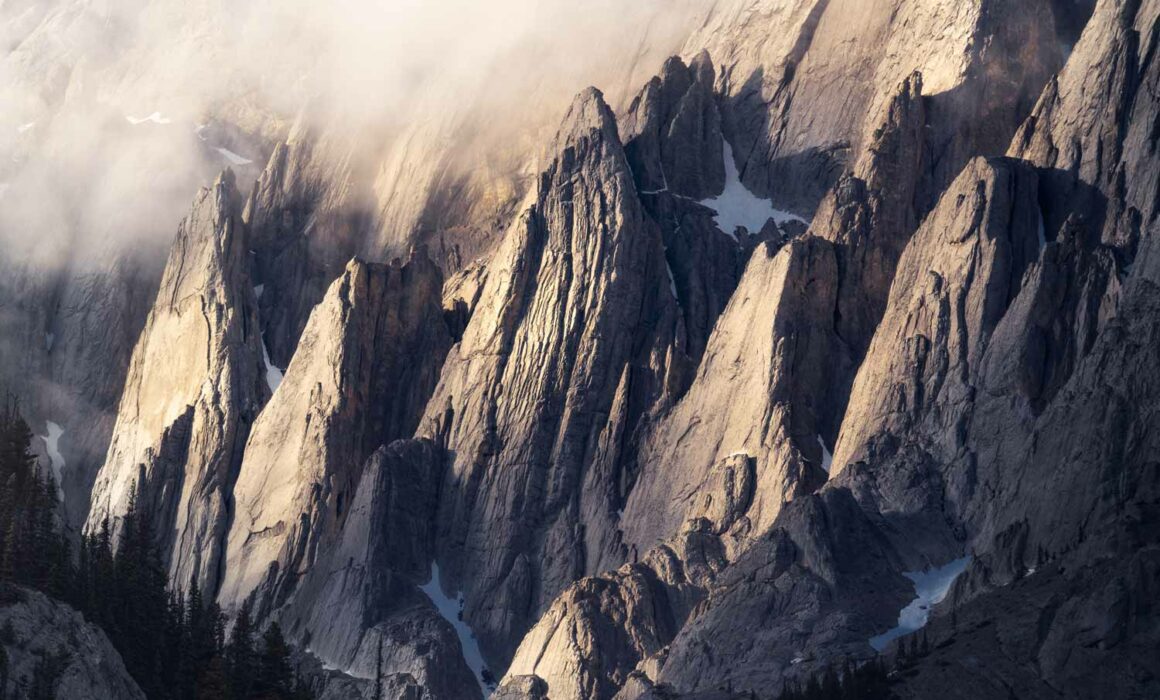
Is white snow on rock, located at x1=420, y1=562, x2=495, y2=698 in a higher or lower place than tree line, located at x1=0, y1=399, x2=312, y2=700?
higher

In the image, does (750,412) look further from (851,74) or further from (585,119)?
(851,74)

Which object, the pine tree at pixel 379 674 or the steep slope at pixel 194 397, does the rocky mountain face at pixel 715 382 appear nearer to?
the steep slope at pixel 194 397

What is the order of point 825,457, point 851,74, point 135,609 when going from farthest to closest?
1. point 851,74
2. point 825,457
3. point 135,609

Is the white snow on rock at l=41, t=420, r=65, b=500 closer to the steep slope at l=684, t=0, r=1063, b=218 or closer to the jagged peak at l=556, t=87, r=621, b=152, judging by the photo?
the jagged peak at l=556, t=87, r=621, b=152

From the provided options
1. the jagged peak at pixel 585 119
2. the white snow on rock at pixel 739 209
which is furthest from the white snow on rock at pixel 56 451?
the white snow on rock at pixel 739 209

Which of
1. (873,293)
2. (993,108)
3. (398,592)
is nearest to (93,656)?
(398,592)

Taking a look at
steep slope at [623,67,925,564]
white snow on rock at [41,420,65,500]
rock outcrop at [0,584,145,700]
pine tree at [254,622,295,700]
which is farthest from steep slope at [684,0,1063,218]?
rock outcrop at [0,584,145,700]

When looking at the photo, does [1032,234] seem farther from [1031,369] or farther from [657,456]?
[657,456]

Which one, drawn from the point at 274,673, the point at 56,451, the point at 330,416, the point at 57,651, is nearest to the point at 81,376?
the point at 56,451
